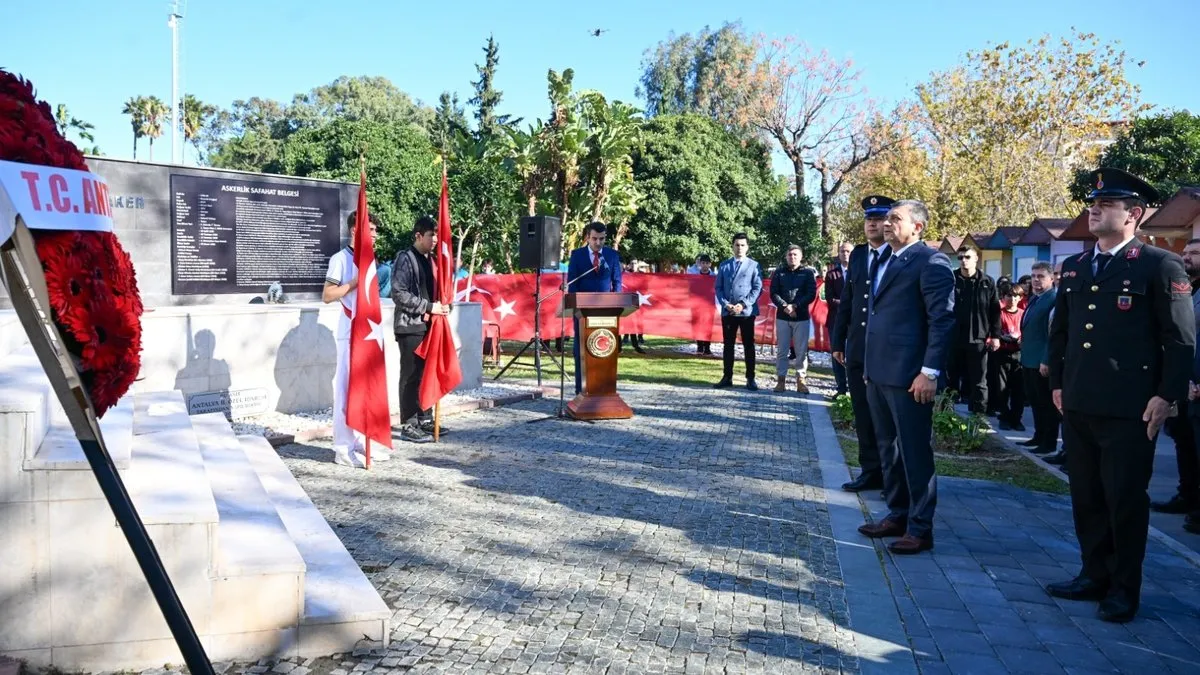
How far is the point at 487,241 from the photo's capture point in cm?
2138

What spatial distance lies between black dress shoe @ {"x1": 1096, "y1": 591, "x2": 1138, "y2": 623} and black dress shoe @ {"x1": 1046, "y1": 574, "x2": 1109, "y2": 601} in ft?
0.63

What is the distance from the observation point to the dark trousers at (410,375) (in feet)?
28.3

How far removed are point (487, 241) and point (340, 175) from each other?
8.57 meters

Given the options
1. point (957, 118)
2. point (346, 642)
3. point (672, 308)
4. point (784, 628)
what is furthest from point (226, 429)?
point (957, 118)

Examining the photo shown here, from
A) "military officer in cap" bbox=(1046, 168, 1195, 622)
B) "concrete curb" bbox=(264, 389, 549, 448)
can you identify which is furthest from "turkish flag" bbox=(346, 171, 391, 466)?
"military officer in cap" bbox=(1046, 168, 1195, 622)

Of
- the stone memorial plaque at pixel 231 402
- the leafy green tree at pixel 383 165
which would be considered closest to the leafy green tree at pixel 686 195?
the leafy green tree at pixel 383 165

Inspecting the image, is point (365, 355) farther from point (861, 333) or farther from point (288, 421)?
point (861, 333)

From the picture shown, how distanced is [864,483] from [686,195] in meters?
31.5

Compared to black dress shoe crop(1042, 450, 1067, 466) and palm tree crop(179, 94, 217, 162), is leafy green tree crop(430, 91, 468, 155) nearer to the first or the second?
palm tree crop(179, 94, 217, 162)

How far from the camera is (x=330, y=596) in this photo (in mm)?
4133

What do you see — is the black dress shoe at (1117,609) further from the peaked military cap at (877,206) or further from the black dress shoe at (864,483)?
the peaked military cap at (877,206)

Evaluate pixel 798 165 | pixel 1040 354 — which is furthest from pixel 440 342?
pixel 798 165

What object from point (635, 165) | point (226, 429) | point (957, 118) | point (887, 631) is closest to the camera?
point (887, 631)

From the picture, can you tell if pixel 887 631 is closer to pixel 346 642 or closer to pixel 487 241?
pixel 346 642
